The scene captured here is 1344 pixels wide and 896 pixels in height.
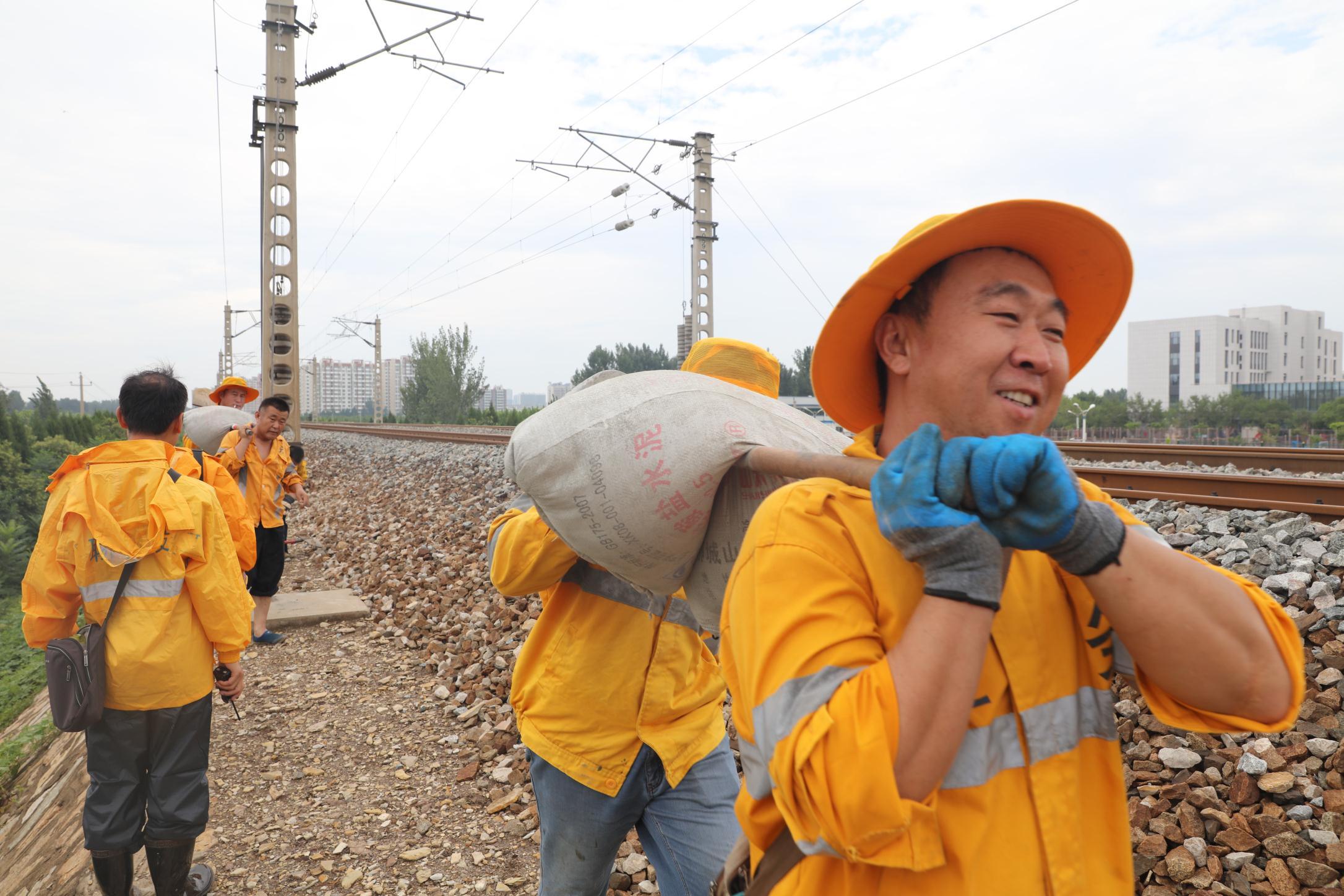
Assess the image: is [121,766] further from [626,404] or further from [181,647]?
[626,404]

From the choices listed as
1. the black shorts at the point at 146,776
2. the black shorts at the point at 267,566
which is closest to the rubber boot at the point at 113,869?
the black shorts at the point at 146,776

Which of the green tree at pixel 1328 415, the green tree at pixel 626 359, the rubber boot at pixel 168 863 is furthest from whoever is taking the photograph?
the green tree at pixel 626 359

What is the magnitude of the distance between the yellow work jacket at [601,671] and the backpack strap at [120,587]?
1.87m

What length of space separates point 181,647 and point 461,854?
1515 mm

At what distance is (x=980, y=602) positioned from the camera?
94 cm

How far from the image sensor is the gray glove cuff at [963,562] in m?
0.94

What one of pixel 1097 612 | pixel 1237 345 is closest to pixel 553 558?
pixel 1097 612

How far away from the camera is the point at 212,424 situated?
6.65 metres

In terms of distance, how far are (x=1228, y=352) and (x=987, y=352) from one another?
300ft

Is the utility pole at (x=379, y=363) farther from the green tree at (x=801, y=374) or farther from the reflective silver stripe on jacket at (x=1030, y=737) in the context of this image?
the reflective silver stripe on jacket at (x=1030, y=737)

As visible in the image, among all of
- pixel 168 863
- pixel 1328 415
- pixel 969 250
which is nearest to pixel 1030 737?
pixel 969 250

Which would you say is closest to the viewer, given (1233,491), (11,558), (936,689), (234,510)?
(936,689)

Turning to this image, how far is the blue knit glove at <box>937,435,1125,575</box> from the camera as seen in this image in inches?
36.5

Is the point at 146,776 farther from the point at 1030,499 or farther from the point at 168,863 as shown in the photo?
the point at 1030,499
